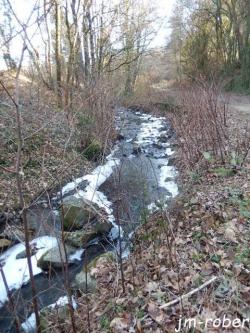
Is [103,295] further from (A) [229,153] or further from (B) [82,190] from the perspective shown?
(A) [229,153]

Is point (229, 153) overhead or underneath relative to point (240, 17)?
underneath

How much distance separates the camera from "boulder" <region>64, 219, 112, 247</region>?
5.33 meters

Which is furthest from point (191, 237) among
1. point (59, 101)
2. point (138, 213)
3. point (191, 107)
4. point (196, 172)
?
point (59, 101)

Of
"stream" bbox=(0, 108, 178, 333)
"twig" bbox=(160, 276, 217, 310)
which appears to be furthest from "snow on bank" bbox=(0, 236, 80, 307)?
"twig" bbox=(160, 276, 217, 310)

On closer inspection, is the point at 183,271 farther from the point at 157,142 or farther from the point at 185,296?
the point at 157,142

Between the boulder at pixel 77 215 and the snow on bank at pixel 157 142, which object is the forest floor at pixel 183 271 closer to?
the boulder at pixel 77 215

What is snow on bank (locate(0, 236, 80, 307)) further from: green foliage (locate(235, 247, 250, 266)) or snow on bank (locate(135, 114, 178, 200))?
green foliage (locate(235, 247, 250, 266))

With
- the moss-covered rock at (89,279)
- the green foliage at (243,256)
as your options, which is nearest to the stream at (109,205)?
the moss-covered rock at (89,279)

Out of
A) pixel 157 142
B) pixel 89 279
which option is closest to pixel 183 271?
pixel 89 279

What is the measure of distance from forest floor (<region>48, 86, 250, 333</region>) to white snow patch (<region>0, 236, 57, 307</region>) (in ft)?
3.88

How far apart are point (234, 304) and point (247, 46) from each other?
20133mm

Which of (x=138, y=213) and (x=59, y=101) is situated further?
(x=59, y=101)

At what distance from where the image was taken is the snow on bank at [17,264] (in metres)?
4.57

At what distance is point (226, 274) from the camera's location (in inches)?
129
